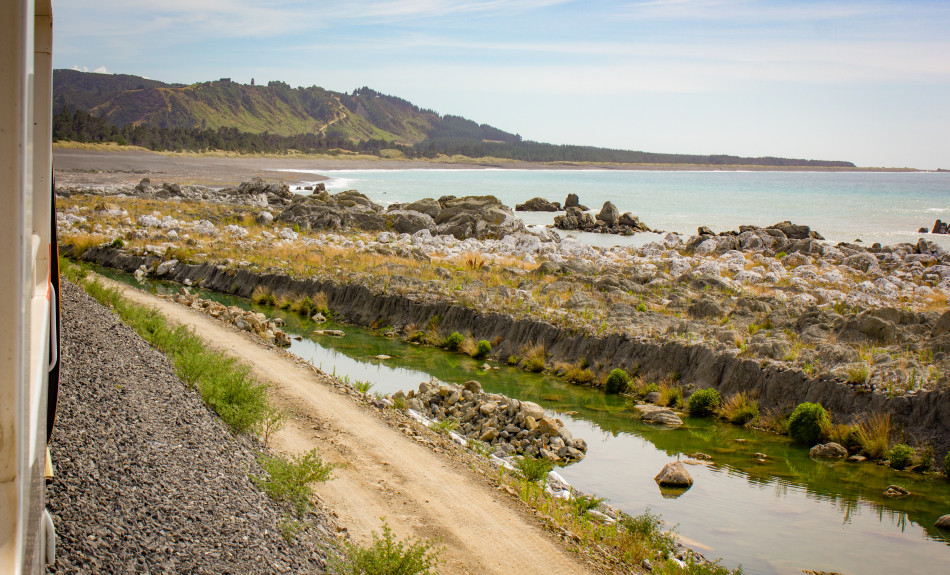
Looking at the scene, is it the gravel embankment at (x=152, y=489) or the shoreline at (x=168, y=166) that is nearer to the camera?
the gravel embankment at (x=152, y=489)

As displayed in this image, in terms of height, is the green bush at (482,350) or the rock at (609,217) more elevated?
the rock at (609,217)

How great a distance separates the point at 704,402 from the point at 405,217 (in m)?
44.0

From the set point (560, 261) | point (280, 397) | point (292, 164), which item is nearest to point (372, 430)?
point (280, 397)

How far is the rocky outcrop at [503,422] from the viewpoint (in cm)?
1725

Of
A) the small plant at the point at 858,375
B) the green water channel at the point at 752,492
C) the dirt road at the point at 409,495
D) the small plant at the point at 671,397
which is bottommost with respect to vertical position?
the green water channel at the point at 752,492

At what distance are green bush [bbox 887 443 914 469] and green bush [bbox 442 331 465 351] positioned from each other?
14.3 meters

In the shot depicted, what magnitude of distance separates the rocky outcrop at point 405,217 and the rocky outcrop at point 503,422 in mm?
38944

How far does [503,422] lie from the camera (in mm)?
18094

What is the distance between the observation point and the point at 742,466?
17.6 meters

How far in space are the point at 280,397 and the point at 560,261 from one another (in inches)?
992

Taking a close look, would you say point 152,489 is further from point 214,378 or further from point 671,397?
point 671,397

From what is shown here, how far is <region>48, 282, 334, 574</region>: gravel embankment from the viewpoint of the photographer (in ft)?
20.1

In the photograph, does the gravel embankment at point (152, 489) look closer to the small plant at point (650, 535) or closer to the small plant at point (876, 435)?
the small plant at point (650, 535)

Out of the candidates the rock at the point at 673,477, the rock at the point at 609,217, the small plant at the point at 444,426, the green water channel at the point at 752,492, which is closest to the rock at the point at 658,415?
the green water channel at the point at 752,492
